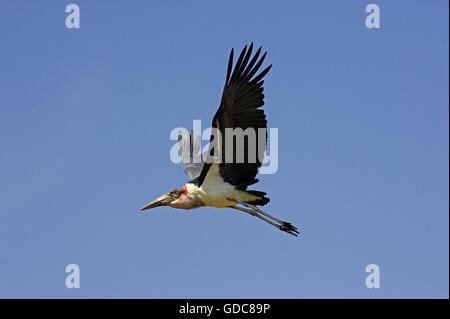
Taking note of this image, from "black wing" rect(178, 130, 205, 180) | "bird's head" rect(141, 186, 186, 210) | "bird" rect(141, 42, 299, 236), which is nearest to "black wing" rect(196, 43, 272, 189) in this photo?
"bird" rect(141, 42, 299, 236)

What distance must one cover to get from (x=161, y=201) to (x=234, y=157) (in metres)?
2.62

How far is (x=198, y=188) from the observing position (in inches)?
619

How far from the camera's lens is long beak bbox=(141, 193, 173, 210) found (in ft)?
54.0

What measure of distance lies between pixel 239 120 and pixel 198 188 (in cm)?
220

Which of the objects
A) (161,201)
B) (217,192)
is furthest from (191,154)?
(217,192)

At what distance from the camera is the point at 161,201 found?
54.9 feet

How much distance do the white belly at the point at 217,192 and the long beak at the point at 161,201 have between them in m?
0.98

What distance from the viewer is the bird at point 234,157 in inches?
561

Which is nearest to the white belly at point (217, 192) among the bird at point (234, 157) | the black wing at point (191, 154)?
the bird at point (234, 157)

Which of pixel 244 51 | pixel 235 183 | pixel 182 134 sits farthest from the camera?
pixel 182 134

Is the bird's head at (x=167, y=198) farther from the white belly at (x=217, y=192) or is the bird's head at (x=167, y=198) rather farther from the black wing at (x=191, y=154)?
the black wing at (x=191, y=154)

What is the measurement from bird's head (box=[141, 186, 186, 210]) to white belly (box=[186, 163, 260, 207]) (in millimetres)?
513
